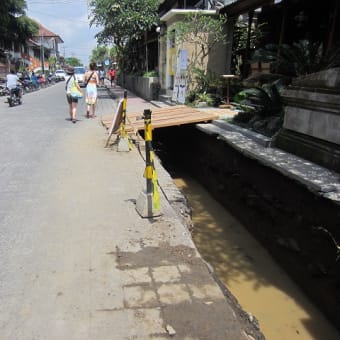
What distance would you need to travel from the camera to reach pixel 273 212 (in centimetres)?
605

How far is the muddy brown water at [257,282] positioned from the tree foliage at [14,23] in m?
36.1

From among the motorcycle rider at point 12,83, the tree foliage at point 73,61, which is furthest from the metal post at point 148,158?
the tree foliage at point 73,61

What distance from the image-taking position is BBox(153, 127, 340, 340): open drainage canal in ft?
14.9

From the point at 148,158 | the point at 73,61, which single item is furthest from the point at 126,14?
the point at 73,61

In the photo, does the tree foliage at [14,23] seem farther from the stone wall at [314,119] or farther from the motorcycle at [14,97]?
the stone wall at [314,119]

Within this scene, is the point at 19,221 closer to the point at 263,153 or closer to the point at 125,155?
the point at 125,155

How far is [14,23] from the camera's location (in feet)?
129

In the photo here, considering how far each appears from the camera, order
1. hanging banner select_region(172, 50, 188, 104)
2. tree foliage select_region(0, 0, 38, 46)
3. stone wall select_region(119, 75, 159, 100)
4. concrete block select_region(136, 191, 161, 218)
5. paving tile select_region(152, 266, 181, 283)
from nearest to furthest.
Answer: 1. paving tile select_region(152, 266, 181, 283)
2. concrete block select_region(136, 191, 161, 218)
3. hanging banner select_region(172, 50, 188, 104)
4. stone wall select_region(119, 75, 159, 100)
5. tree foliage select_region(0, 0, 38, 46)

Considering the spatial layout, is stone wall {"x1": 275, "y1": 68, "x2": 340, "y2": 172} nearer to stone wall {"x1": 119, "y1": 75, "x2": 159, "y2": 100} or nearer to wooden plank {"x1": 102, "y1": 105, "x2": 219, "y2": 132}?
wooden plank {"x1": 102, "y1": 105, "x2": 219, "y2": 132}

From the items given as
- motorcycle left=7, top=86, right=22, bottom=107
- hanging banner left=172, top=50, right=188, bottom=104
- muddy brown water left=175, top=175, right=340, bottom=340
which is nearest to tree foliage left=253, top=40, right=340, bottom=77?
muddy brown water left=175, top=175, right=340, bottom=340

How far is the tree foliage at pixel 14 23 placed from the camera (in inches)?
1428

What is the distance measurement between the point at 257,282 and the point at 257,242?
49.9 inches

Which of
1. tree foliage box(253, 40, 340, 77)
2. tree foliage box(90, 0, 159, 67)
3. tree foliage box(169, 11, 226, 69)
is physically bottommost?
tree foliage box(253, 40, 340, 77)

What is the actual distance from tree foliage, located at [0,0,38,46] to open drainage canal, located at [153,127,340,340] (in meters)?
34.1
